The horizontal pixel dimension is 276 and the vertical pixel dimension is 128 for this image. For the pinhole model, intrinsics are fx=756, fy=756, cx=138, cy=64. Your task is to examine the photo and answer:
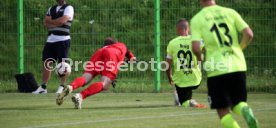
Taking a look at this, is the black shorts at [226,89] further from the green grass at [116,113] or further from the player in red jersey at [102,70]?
the player in red jersey at [102,70]

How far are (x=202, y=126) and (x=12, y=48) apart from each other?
34.4 feet

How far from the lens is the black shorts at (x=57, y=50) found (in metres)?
16.9

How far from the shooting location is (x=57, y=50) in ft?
55.6

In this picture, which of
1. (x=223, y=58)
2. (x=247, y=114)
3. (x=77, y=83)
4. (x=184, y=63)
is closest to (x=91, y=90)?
(x=77, y=83)

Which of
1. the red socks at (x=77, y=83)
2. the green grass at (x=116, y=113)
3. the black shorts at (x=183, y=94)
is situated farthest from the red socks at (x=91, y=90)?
the black shorts at (x=183, y=94)

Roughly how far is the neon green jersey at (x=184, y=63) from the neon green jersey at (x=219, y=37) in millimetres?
5762

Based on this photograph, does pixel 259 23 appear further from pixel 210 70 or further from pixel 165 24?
pixel 210 70

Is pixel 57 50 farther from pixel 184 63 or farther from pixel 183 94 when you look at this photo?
pixel 183 94

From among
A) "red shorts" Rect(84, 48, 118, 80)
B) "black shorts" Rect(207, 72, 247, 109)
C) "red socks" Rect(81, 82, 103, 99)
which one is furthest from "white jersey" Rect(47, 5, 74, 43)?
"black shorts" Rect(207, 72, 247, 109)

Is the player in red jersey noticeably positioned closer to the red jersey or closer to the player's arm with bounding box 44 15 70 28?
the red jersey

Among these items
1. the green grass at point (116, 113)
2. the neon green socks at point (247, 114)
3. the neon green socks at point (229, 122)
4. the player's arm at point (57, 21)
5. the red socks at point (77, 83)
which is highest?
the player's arm at point (57, 21)

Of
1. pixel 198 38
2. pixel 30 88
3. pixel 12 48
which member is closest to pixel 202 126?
pixel 198 38

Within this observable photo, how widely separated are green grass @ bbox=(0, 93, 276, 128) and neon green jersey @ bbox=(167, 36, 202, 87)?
0.64 meters

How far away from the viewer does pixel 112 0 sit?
64.4ft
